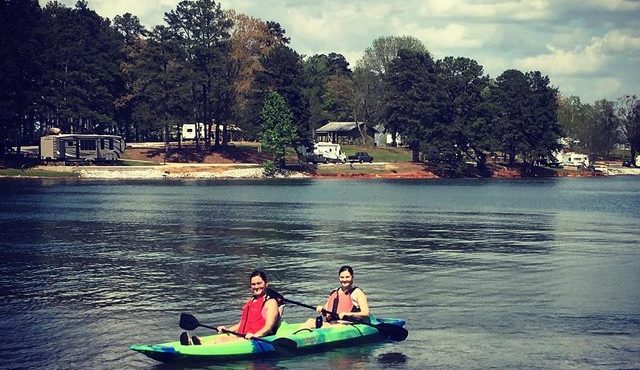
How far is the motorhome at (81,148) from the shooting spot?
14900 cm

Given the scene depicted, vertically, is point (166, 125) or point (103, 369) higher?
point (166, 125)

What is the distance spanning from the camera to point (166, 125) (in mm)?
159875

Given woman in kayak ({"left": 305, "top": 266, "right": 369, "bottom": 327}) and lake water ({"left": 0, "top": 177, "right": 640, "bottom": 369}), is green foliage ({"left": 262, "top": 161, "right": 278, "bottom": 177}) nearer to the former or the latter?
lake water ({"left": 0, "top": 177, "right": 640, "bottom": 369})

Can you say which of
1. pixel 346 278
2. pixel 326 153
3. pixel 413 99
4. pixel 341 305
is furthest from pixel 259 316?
pixel 413 99

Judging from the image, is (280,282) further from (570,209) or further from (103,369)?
(570,209)

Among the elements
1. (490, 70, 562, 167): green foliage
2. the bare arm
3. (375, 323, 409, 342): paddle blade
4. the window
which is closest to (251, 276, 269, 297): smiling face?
the bare arm

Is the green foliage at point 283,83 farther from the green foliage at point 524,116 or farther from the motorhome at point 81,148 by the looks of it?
the green foliage at point 524,116

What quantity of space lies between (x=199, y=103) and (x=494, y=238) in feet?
381

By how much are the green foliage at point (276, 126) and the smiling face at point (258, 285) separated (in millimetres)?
130597

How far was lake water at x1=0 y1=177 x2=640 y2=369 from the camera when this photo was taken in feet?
91.9

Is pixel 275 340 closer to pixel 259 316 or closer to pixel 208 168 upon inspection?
pixel 259 316

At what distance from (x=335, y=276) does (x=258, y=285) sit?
17902 millimetres

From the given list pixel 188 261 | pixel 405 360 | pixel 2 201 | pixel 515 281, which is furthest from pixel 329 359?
pixel 2 201

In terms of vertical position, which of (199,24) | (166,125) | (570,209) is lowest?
(570,209)
